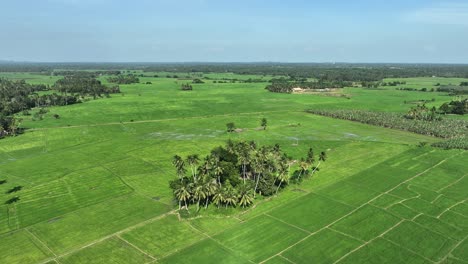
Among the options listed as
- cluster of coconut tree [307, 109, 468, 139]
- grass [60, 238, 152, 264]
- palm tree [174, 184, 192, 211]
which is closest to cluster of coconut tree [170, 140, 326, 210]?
palm tree [174, 184, 192, 211]

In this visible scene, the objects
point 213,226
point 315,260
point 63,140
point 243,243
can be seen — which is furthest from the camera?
point 63,140

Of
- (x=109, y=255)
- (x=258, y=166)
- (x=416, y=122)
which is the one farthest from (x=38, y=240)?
(x=416, y=122)

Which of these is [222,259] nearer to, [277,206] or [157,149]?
[277,206]

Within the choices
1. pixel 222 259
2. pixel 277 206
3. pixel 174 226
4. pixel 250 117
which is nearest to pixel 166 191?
pixel 174 226

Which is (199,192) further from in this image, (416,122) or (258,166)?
(416,122)

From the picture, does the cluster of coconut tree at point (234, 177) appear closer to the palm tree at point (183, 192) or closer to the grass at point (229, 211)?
the palm tree at point (183, 192)

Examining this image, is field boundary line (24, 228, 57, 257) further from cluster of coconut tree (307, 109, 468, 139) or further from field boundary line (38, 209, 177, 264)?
cluster of coconut tree (307, 109, 468, 139)
